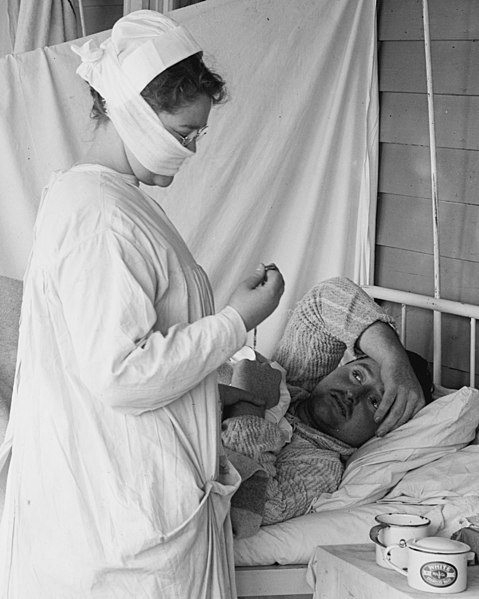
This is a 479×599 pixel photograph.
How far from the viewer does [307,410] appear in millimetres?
2434

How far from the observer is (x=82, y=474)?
4.51 ft

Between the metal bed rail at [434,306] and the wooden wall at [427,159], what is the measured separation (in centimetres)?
5

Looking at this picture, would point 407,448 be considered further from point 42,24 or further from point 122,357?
point 42,24

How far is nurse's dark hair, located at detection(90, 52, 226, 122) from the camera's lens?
4.39ft

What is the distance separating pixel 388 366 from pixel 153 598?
3.50 ft

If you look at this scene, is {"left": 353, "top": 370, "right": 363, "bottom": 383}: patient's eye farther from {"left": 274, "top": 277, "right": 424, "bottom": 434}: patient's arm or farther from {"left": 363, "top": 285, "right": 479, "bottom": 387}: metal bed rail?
{"left": 363, "top": 285, "right": 479, "bottom": 387}: metal bed rail

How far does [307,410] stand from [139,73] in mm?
1278

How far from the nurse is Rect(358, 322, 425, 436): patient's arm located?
3.11 feet

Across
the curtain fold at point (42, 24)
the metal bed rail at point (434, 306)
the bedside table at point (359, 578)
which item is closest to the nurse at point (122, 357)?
the bedside table at point (359, 578)

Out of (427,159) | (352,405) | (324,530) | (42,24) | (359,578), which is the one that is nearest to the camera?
(359,578)

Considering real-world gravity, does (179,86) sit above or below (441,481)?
above

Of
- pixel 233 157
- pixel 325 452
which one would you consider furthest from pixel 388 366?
pixel 233 157

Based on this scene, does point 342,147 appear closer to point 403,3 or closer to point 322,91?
point 322,91

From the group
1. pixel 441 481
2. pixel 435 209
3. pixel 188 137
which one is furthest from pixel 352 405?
pixel 188 137
